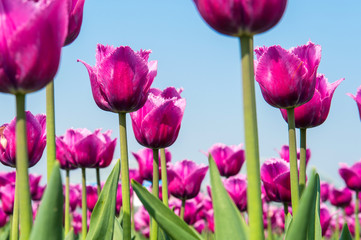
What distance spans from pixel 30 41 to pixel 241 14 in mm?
475

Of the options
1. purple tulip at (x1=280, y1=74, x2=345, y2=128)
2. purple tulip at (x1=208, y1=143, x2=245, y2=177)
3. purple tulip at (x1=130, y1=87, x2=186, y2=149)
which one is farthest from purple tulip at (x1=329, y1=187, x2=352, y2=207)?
purple tulip at (x1=130, y1=87, x2=186, y2=149)

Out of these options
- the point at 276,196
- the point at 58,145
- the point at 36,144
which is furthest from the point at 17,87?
the point at 58,145

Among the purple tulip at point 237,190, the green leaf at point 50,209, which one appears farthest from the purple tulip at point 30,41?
the purple tulip at point 237,190

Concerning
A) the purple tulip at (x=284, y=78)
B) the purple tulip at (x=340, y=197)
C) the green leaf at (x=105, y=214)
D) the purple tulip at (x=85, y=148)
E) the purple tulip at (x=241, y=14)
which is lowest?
the purple tulip at (x=340, y=197)

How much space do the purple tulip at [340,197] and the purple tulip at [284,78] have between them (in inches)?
180

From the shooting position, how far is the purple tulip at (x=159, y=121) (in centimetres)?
203

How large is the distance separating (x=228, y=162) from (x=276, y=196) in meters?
1.62

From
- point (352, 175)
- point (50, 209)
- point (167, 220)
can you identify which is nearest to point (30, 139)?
point (167, 220)

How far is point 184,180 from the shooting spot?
3.47 metres

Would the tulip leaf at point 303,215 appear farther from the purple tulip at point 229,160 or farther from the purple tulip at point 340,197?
the purple tulip at point 340,197

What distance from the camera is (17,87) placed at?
1.10m

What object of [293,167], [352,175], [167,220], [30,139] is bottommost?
[352,175]

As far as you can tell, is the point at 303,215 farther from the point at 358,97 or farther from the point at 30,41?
the point at 358,97

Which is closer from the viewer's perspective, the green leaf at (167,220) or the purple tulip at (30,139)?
the green leaf at (167,220)
